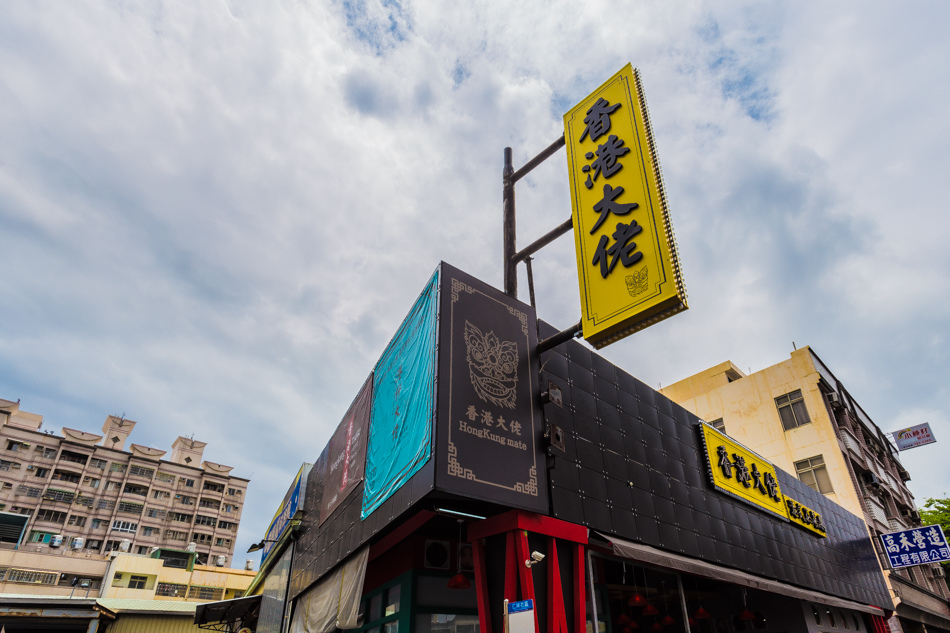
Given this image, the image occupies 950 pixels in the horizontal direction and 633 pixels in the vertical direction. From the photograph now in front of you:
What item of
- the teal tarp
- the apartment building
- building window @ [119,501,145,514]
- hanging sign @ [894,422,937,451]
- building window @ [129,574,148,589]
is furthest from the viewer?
building window @ [119,501,145,514]

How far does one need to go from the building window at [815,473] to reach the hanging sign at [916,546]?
3.72 m

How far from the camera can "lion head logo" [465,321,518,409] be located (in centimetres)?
904

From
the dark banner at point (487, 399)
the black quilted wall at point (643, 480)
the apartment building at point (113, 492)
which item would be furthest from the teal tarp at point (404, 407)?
the apartment building at point (113, 492)

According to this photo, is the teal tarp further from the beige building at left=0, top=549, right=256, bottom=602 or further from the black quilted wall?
the beige building at left=0, top=549, right=256, bottom=602

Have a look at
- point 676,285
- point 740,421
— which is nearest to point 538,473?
point 676,285

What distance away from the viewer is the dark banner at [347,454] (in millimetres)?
12766

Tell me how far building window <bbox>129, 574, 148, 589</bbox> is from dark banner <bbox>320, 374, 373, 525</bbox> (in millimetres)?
50334

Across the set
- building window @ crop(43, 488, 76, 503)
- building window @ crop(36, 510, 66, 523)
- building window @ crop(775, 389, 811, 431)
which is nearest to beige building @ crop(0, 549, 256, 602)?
building window @ crop(36, 510, 66, 523)

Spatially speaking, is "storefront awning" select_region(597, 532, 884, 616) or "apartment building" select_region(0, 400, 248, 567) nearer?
"storefront awning" select_region(597, 532, 884, 616)

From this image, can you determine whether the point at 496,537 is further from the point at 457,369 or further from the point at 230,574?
the point at 230,574

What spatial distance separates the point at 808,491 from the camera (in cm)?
1980

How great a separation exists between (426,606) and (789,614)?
1364cm

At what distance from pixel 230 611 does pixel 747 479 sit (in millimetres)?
24512

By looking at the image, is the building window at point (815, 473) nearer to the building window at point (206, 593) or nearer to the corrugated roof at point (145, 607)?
the corrugated roof at point (145, 607)
